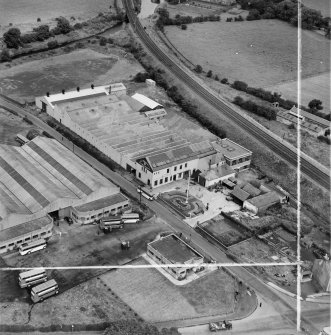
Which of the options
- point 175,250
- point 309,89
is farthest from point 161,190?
point 309,89

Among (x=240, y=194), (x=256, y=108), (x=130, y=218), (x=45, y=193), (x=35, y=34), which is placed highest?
(x=35, y=34)

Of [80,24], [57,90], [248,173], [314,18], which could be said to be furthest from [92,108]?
[314,18]

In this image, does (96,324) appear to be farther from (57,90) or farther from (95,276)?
(57,90)

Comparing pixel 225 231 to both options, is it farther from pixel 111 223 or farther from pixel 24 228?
pixel 24 228

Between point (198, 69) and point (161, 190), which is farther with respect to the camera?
point (198, 69)

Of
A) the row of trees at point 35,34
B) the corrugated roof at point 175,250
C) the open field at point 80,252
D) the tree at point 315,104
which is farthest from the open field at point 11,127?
the tree at point 315,104

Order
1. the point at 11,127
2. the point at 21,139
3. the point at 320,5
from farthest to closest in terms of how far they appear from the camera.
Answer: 1. the point at 320,5
2. the point at 11,127
3. the point at 21,139
